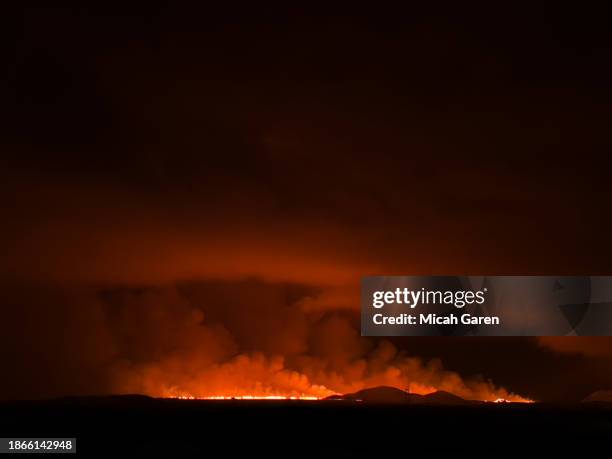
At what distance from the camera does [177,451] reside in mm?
75875

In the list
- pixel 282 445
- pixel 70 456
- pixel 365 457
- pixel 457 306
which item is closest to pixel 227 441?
pixel 282 445

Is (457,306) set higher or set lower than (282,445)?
higher

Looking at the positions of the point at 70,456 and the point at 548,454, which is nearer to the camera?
the point at 70,456

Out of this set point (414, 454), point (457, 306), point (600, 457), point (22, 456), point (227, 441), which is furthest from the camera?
point (227, 441)

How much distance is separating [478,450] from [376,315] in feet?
91.9

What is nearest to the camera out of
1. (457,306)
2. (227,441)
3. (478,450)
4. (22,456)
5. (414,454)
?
(22,456)

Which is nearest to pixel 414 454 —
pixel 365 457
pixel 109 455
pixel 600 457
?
pixel 365 457

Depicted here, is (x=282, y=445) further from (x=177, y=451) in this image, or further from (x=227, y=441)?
(x=177, y=451)

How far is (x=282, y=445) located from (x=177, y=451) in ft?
60.2

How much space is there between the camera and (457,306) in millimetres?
67562

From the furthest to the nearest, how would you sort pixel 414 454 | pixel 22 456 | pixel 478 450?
pixel 478 450
pixel 414 454
pixel 22 456

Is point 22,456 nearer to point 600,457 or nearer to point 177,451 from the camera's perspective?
point 177,451

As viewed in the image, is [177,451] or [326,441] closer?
[177,451]

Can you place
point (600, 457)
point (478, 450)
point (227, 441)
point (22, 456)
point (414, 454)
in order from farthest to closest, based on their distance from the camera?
1. point (227, 441)
2. point (478, 450)
3. point (414, 454)
4. point (600, 457)
5. point (22, 456)
